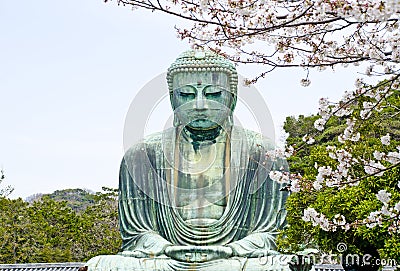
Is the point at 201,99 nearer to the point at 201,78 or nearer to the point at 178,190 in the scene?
the point at 201,78

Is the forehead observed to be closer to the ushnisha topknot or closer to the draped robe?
the ushnisha topknot

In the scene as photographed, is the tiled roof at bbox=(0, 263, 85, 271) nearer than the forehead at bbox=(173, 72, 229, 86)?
No

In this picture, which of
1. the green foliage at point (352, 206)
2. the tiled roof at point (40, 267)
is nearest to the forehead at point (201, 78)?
the green foliage at point (352, 206)

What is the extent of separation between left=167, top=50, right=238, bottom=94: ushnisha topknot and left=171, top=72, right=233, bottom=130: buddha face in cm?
6

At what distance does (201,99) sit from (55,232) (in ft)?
49.6

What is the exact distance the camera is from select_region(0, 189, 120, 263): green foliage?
2048cm

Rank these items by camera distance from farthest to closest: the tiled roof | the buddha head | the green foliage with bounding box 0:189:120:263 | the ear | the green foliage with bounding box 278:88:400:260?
the green foliage with bounding box 0:189:120:263, the tiled roof, the ear, the buddha head, the green foliage with bounding box 278:88:400:260

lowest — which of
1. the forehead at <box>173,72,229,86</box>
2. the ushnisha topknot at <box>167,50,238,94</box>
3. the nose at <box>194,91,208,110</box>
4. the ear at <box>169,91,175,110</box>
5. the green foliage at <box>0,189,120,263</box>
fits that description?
the nose at <box>194,91,208,110</box>

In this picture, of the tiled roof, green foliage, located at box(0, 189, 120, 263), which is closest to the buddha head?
the tiled roof

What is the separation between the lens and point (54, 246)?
21969 mm

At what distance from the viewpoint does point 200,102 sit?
834 centimetres

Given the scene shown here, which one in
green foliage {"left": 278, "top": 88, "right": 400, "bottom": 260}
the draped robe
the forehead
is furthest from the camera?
the forehead

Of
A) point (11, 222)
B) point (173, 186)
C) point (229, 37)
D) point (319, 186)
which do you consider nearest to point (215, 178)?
point (173, 186)

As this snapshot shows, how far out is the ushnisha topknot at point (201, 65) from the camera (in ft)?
28.0
